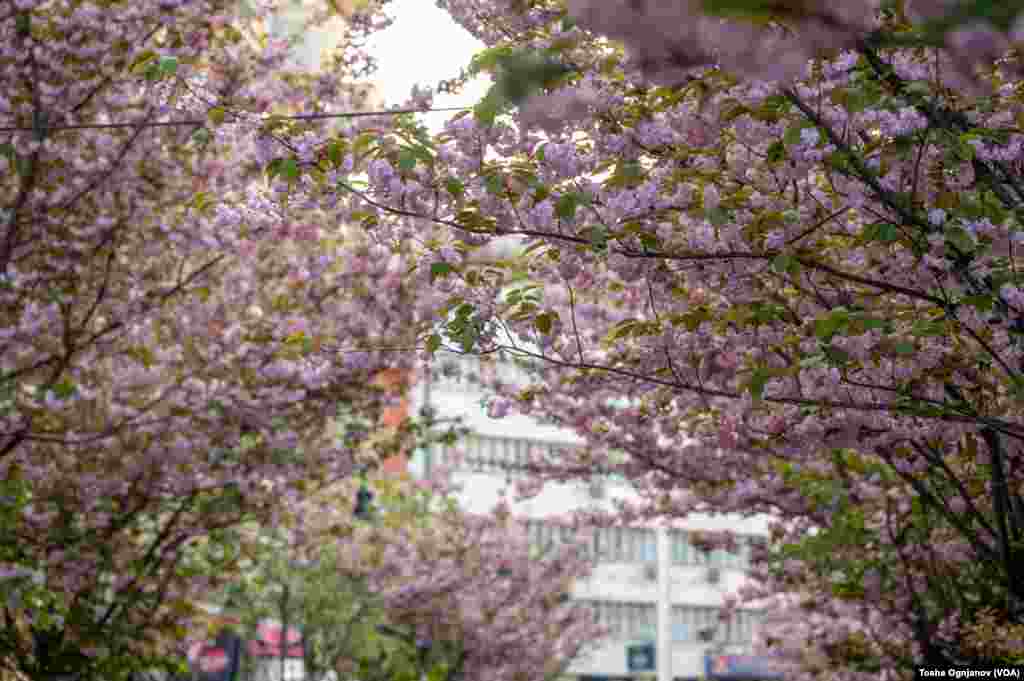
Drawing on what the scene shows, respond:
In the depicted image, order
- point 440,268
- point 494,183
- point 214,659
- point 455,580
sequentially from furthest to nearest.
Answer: point 214,659, point 455,580, point 440,268, point 494,183

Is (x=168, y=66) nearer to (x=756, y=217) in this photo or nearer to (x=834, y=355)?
(x=756, y=217)

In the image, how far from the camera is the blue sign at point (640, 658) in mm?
54250

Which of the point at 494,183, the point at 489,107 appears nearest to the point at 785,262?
the point at 494,183

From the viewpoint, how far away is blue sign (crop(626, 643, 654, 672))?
54.2 m

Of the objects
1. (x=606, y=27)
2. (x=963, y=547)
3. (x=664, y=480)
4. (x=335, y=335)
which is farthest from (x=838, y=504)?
(x=606, y=27)

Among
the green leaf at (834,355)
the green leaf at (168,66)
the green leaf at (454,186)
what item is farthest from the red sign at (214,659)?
the green leaf at (834,355)

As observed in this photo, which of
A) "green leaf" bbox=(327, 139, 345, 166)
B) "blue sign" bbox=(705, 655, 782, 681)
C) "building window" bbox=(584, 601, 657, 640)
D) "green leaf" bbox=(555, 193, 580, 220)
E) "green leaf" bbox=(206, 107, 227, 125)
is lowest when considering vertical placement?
"blue sign" bbox=(705, 655, 782, 681)

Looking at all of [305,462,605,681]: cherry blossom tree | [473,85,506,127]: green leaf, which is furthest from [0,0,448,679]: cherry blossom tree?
[305,462,605,681]: cherry blossom tree

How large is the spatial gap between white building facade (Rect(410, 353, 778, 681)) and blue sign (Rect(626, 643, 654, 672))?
0.05m

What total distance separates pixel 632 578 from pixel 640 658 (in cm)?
728

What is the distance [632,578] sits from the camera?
6134 cm

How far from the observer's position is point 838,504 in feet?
39.8

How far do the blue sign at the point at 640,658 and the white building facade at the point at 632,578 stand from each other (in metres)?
0.05

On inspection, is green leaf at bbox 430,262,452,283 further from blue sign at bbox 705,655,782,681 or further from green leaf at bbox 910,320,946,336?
blue sign at bbox 705,655,782,681
